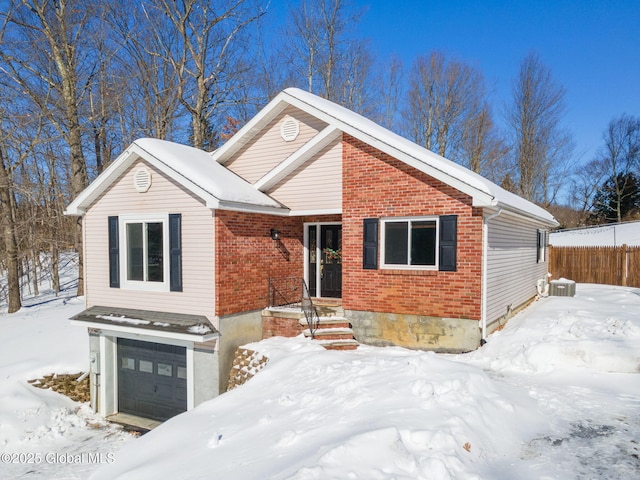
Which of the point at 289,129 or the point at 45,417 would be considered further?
the point at 289,129

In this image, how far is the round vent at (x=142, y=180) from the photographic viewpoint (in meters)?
10.1

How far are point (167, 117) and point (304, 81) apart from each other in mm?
8193

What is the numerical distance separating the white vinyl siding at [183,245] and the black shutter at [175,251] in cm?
10

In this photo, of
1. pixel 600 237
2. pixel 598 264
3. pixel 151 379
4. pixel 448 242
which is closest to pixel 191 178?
pixel 151 379

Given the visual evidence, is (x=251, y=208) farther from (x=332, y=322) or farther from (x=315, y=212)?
(x=332, y=322)

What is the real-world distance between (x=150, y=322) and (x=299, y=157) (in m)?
5.48

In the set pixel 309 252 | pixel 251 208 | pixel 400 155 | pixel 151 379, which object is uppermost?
pixel 400 155

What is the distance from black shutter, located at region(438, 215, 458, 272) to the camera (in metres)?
8.73

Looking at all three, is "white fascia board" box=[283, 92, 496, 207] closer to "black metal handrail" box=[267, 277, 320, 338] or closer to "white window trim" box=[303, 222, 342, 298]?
"white window trim" box=[303, 222, 342, 298]

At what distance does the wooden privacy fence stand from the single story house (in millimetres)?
10914

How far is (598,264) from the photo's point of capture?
774 inches

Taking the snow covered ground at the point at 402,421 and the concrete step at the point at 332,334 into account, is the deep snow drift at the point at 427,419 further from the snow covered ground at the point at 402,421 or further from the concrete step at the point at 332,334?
the concrete step at the point at 332,334

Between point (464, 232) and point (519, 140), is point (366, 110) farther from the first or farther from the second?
point (464, 232)

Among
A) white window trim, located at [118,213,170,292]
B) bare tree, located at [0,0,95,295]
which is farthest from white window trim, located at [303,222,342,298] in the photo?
bare tree, located at [0,0,95,295]
